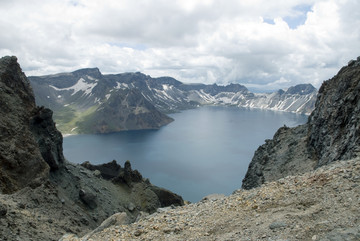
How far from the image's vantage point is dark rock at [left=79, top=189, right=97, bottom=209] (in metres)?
49.0

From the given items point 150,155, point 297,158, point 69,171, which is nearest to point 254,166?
point 297,158

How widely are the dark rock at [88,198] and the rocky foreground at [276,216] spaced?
30.9 meters

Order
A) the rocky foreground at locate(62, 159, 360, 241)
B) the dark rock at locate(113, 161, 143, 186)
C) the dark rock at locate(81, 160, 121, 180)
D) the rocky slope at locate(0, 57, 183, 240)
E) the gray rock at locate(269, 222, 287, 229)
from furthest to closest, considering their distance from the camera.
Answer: the dark rock at locate(81, 160, 121, 180)
the dark rock at locate(113, 161, 143, 186)
the rocky slope at locate(0, 57, 183, 240)
the gray rock at locate(269, 222, 287, 229)
the rocky foreground at locate(62, 159, 360, 241)

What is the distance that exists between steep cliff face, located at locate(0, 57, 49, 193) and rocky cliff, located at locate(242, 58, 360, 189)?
35523 millimetres

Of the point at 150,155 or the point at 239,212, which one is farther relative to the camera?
the point at 150,155

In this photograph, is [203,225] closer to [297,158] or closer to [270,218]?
[270,218]

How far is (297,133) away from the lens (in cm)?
5819

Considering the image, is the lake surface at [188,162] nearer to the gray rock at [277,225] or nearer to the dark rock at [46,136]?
the dark rock at [46,136]

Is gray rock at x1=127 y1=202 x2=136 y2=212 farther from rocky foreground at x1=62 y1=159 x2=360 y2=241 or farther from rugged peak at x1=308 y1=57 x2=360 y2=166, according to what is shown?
rocky foreground at x1=62 y1=159 x2=360 y2=241

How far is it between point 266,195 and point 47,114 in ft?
144

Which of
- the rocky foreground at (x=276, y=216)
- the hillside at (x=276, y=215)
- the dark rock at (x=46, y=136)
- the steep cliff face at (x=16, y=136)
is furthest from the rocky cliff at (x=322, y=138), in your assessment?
the steep cliff face at (x=16, y=136)

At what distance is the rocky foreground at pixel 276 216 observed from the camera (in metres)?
12.5

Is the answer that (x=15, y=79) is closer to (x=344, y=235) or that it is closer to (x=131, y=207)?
(x=131, y=207)

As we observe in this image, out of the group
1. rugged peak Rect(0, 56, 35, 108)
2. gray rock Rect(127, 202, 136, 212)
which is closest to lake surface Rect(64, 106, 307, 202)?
gray rock Rect(127, 202, 136, 212)
